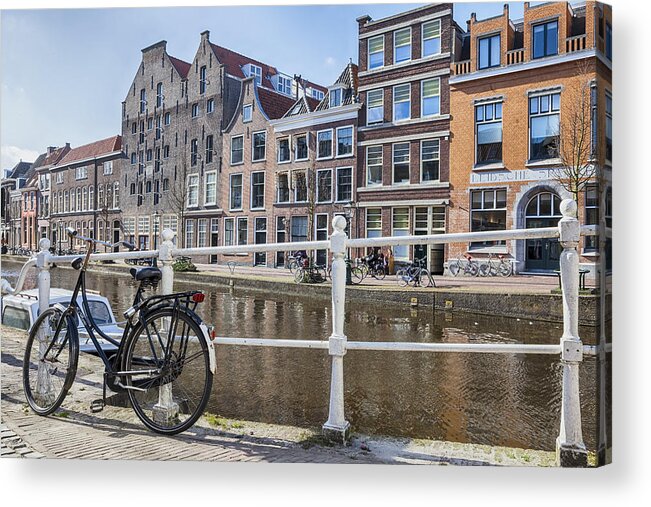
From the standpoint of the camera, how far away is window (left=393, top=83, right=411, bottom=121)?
2.96m

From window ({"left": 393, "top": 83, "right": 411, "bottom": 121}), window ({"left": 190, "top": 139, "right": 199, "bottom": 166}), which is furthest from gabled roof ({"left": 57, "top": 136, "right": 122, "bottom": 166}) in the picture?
window ({"left": 393, "top": 83, "right": 411, "bottom": 121})

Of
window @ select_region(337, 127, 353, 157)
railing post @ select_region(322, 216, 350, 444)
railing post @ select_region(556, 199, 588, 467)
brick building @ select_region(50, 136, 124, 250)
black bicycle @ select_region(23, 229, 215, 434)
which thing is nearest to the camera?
railing post @ select_region(556, 199, 588, 467)

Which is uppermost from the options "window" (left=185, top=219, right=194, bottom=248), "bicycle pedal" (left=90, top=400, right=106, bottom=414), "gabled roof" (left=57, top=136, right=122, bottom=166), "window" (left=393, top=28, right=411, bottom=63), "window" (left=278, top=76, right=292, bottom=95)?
"window" (left=393, top=28, right=411, bottom=63)

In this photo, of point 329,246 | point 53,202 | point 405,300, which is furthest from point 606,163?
point 53,202

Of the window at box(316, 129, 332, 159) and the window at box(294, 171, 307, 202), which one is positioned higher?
the window at box(316, 129, 332, 159)

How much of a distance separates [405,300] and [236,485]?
1453mm

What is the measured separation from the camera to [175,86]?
3.29 m

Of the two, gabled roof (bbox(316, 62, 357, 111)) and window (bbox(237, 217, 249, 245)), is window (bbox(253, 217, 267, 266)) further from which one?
gabled roof (bbox(316, 62, 357, 111))

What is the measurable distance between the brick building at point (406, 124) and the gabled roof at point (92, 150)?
5.54 feet

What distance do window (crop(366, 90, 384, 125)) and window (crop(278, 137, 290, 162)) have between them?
578mm

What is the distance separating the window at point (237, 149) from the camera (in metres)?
3.42

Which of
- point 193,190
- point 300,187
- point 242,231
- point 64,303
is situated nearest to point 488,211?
point 300,187

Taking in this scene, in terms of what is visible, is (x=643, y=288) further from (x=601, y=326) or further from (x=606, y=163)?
(x=606, y=163)

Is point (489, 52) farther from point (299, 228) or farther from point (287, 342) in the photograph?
point (287, 342)
